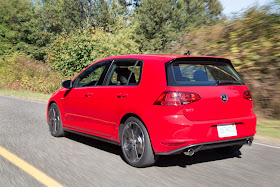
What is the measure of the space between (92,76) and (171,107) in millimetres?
2366

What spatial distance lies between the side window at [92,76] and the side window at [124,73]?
0.23 meters

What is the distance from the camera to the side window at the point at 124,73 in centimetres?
516

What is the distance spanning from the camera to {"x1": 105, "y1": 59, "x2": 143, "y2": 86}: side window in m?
5.16

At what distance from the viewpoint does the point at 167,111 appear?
4.40 m

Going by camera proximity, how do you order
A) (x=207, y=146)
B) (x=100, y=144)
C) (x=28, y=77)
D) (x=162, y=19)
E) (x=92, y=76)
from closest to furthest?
(x=207, y=146)
(x=92, y=76)
(x=100, y=144)
(x=28, y=77)
(x=162, y=19)

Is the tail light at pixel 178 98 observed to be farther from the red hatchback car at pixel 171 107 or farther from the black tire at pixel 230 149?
the black tire at pixel 230 149

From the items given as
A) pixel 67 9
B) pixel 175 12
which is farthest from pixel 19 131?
pixel 67 9

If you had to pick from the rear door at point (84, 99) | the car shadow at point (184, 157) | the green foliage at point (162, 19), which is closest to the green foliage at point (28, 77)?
the rear door at point (84, 99)

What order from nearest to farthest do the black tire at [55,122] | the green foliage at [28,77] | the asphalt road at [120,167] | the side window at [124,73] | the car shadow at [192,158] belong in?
1. the asphalt road at [120,167]
2. the car shadow at [192,158]
3. the side window at [124,73]
4. the black tire at [55,122]
5. the green foliage at [28,77]

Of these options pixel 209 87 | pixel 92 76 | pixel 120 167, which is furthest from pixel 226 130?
pixel 92 76

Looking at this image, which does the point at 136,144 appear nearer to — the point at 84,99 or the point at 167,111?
the point at 167,111

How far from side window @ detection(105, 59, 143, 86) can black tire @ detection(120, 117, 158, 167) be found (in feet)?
2.10

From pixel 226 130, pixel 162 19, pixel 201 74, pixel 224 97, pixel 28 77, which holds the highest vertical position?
pixel 162 19

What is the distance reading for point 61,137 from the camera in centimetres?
721
